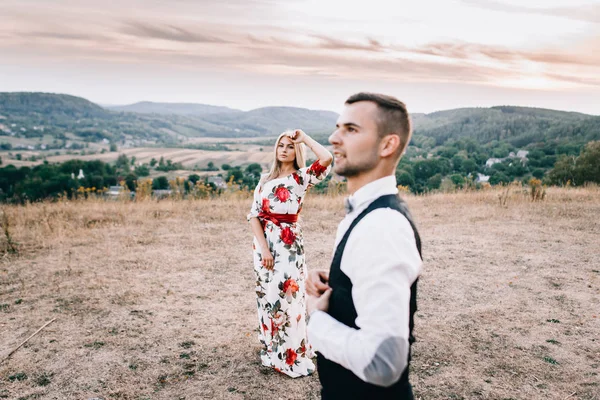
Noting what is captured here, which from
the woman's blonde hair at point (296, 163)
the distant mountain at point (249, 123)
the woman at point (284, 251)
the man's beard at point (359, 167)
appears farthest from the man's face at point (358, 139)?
the distant mountain at point (249, 123)

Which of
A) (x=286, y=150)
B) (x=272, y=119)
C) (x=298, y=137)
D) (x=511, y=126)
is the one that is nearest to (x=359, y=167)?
(x=298, y=137)

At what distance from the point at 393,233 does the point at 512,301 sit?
5.64m

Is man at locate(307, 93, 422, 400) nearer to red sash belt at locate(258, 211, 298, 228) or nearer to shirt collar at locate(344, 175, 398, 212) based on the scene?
shirt collar at locate(344, 175, 398, 212)

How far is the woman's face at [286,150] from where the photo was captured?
407 cm

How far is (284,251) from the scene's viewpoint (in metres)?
4.19

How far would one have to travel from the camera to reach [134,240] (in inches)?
339

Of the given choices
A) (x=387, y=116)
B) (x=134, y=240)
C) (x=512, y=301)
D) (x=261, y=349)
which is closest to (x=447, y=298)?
(x=512, y=301)

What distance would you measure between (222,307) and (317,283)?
15.1 feet

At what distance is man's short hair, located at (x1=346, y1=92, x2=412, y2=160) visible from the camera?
1555 millimetres

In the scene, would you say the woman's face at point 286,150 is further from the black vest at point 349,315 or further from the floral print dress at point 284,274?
the black vest at point 349,315

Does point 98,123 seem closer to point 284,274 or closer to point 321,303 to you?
point 284,274

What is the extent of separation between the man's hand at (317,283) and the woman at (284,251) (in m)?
2.49

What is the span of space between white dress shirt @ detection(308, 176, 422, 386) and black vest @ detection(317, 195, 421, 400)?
0.16ft

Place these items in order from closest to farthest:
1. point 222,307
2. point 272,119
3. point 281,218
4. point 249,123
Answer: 1. point 281,218
2. point 222,307
3. point 249,123
4. point 272,119
